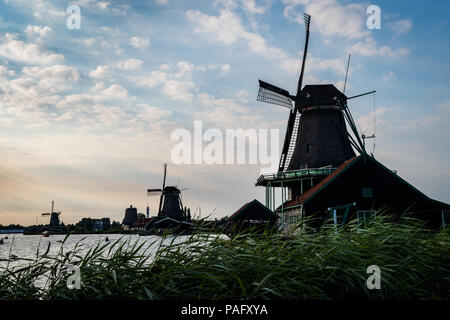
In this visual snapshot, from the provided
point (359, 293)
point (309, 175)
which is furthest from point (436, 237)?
point (309, 175)

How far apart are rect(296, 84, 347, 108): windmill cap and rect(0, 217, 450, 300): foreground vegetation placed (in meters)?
25.3

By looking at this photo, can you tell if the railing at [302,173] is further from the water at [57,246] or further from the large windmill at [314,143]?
the water at [57,246]

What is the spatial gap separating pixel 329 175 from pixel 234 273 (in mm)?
20975

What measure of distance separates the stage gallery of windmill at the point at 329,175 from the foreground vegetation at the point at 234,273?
1067 centimetres

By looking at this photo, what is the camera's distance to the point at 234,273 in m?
4.52

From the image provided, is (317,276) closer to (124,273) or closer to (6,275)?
(124,273)

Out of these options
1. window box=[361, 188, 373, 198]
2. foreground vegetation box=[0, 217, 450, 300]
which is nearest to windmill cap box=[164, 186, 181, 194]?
window box=[361, 188, 373, 198]

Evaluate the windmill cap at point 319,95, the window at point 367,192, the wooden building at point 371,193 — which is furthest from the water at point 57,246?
the windmill cap at point 319,95

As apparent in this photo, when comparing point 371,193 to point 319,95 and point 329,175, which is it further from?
point 319,95

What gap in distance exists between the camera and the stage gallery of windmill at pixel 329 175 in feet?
73.9

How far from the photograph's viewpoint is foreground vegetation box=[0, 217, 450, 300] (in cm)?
445

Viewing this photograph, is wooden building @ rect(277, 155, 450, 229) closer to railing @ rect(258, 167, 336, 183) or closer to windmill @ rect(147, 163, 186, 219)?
railing @ rect(258, 167, 336, 183)

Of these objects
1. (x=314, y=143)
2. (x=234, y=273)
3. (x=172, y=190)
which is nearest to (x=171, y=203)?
(x=172, y=190)
